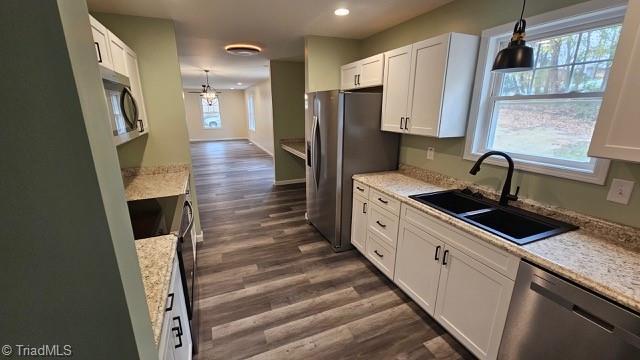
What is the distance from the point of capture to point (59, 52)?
1.36 ft

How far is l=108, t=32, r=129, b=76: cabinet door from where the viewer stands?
1975mm

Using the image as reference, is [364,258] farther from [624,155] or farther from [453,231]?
[624,155]

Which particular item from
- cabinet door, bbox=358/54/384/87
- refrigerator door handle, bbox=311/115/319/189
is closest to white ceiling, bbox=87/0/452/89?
cabinet door, bbox=358/54/384/87

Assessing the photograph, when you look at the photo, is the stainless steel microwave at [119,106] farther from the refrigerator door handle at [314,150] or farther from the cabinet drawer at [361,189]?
the cabinet drawer at [361,189]

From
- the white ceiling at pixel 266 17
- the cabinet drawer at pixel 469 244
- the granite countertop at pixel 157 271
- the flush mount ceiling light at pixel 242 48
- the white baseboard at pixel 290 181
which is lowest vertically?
the white baseboard at pixel 290 181

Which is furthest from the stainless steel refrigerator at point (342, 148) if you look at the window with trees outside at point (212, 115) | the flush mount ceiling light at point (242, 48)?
the window with trees outside at point (212, 115)

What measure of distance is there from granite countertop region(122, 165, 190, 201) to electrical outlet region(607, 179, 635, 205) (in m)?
2.97

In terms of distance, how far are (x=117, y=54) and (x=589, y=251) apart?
3343 mm

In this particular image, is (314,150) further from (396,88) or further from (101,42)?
(101,42)

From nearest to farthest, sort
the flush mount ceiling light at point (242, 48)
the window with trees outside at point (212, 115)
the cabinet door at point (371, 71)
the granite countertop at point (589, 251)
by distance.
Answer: the granite countertop at point (589, 251) < the cabinet door at point (371, 71) < the flush mount ceiling light at point (242, 48) < the window with trees outside at point (212, 115)

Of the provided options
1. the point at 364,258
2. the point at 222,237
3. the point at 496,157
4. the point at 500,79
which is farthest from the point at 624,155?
the point at 222,237

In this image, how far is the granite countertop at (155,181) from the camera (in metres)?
2.30

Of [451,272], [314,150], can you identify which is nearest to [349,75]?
[314,150]

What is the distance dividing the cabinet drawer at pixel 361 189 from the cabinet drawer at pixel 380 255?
0.40m
